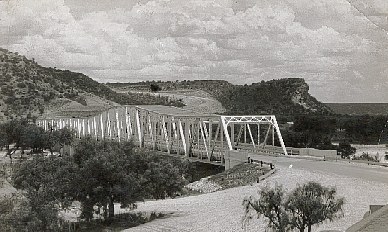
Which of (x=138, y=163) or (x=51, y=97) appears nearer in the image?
(x=138, y=163)

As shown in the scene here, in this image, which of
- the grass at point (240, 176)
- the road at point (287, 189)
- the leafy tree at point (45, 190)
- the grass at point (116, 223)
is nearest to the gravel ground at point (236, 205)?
the road at point (287, 189)

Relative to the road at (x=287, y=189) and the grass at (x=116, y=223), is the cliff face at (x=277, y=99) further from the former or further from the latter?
the grass at (x=116, y=223)

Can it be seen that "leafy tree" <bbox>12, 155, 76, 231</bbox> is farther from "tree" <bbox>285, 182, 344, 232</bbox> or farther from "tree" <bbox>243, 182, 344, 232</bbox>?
"tree" <bbox>285, 182, 344, 232</bbox>

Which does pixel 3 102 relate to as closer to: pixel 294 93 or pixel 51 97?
pixel 51 97

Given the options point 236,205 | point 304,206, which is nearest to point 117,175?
point 236,205

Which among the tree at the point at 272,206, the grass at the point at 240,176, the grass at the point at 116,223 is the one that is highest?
the tree at the point at 272,206

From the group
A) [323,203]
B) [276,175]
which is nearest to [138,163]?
[276,175]
